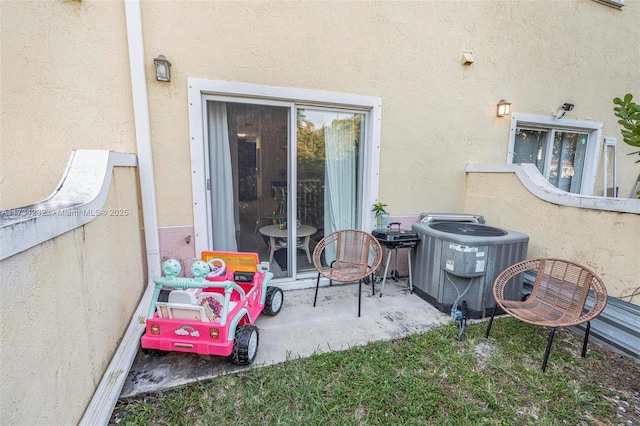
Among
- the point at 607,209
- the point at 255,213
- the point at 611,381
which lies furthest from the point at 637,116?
the point at 255,213

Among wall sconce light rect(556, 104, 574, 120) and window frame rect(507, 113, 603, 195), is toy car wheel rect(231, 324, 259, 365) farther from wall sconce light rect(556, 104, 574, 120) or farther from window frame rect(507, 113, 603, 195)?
wall sconce light rect(556, 104, 574, 120)

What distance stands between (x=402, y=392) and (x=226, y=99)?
3.13 metres

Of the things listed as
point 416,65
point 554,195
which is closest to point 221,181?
point 416,65

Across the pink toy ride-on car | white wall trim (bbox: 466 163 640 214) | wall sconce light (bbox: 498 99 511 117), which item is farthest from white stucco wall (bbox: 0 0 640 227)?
the pink toy ride-on car

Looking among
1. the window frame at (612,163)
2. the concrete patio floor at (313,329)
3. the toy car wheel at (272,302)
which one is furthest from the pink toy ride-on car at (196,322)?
the window frame at (612,163)

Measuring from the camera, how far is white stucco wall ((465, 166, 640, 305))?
254cm

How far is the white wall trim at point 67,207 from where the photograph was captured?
106 centimetres

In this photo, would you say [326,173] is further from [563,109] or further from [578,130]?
[578,130]

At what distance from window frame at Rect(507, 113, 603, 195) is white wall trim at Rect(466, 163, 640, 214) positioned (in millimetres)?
954

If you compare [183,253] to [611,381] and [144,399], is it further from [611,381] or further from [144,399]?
[611,381]

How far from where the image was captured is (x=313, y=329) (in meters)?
2.69

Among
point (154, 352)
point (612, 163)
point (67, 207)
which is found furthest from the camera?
point (612, 163)

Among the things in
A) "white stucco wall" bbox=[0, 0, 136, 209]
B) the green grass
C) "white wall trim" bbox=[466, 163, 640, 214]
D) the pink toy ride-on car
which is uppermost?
"white stucco wall" bbox=[0, 0, 136, 209]

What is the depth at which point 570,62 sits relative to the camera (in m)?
4.50
